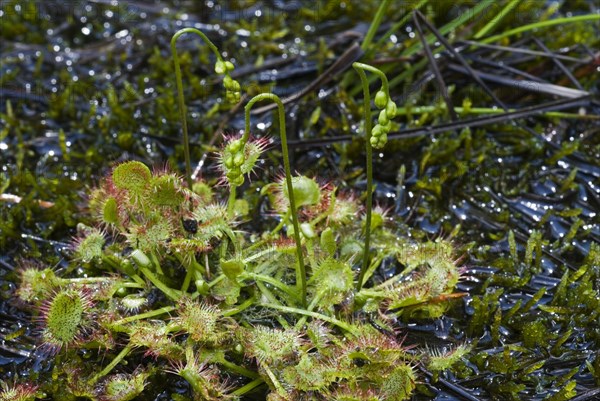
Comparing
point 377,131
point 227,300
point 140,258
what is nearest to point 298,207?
point 227,300

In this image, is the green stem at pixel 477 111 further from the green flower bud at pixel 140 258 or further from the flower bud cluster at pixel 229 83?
the green flower bud at pixel 140 258

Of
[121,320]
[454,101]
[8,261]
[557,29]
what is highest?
[557,29]

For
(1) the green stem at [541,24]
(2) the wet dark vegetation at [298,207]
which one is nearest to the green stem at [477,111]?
(2) the wet dark vegetation at [298,207]

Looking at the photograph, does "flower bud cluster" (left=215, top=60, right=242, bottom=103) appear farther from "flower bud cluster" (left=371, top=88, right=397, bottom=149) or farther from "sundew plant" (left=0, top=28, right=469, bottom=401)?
"flower bud cluster" (left=371, top=88, right=397, bottom=149)

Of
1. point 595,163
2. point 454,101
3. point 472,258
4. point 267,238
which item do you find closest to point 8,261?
point 267,238

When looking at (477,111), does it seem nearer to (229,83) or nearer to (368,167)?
(368,167)

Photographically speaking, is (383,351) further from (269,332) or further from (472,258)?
(472,258)
